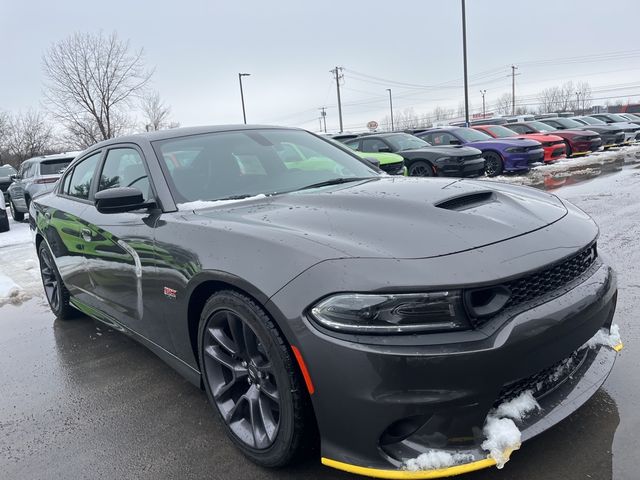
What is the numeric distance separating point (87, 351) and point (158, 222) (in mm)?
1808

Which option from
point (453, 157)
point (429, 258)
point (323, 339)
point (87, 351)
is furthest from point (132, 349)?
point (453, 157)

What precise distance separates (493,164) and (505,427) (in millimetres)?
13083

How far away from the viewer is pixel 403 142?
44.7 feet

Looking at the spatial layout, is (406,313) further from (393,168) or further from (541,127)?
(541,127)

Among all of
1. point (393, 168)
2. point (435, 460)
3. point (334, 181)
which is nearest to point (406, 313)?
point (435, 460)

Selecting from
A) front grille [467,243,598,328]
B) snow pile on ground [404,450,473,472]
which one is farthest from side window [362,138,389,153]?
snow pile on ground [404,450,473,472]

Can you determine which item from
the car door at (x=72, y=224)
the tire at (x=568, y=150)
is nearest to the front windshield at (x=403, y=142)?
the tire at (x=568, y=150)

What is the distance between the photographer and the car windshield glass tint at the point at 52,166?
11609mm

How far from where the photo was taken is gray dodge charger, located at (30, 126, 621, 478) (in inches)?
71.0

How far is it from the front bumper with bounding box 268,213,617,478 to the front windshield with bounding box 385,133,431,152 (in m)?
11.7

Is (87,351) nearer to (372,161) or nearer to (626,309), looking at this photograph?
(372,161)

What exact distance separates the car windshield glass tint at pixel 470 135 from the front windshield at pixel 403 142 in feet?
6.13

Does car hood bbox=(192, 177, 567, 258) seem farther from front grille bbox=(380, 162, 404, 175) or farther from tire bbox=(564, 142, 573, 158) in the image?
tire bbox=(564, 142, 573, 158)

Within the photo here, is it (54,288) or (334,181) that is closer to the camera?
(334,181)
